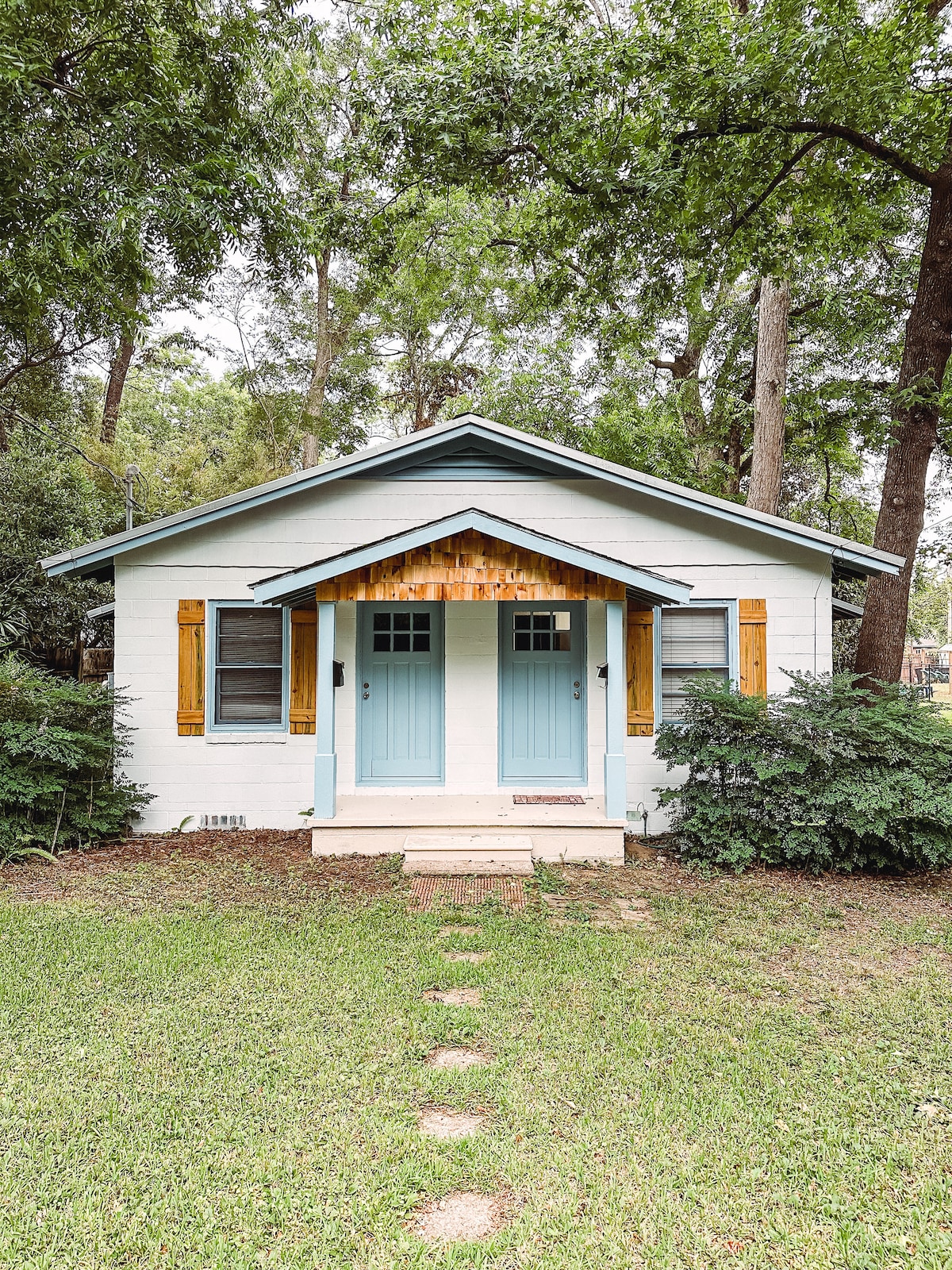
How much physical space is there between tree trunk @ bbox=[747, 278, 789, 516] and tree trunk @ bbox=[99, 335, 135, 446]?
1309cm

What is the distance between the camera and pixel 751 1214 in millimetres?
2303

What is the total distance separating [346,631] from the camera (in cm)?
741

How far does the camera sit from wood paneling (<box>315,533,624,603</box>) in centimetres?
629

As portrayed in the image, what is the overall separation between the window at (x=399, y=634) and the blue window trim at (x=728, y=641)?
2.43 m

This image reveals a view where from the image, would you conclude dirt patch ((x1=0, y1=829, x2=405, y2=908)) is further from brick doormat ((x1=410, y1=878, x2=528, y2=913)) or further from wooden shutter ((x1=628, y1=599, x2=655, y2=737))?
wooden shutter ((x1=628, y1=599, x2=655, y2=737))

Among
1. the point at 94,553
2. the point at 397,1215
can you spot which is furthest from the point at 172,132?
the point at 397,1215

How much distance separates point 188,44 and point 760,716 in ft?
25.9

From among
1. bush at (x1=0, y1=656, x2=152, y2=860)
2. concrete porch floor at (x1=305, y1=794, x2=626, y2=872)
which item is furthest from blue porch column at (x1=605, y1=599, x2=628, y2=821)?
bush at (x1=0, y1=656, x2=152, y2=860)

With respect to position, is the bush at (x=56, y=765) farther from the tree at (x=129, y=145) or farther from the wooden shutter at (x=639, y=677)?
the wooden shutter at (x=639, y=677)

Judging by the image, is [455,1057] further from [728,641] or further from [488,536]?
[728,641]

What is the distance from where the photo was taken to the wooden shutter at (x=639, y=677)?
735 centimetres

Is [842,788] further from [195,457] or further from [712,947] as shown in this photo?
[195,457]

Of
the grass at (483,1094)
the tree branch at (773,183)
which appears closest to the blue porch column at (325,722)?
the grass at (483,1094)

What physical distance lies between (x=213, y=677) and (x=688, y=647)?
5038 millimetres
